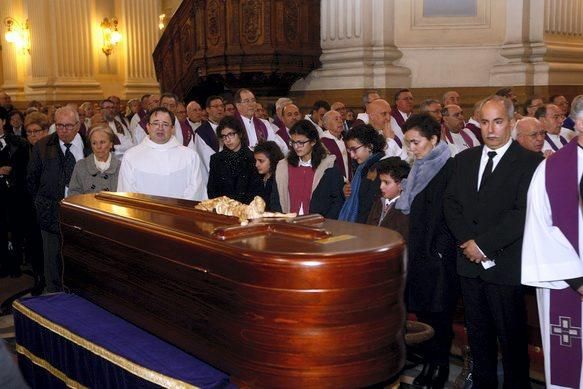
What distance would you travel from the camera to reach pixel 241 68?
417 inches

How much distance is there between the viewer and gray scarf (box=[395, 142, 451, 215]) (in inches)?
162

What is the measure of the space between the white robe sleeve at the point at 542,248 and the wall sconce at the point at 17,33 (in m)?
17.1

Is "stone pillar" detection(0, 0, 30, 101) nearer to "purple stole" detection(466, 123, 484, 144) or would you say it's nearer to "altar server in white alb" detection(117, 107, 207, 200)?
"purple stole" detection(466, 123, 484, 144)

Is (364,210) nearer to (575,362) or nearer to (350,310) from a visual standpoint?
(575,362)

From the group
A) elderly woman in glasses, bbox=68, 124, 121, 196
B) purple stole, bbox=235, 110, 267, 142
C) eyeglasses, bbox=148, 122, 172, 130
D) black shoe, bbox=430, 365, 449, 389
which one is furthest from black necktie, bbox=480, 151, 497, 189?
purple stole, bbox=235, 110, 267, 142

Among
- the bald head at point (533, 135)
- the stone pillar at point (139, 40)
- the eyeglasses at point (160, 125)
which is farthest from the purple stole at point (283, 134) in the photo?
the stone pillar at point (139, 40)

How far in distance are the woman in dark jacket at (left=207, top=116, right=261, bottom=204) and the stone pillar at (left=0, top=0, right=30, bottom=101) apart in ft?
47.1

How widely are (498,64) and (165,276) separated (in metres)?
8.07

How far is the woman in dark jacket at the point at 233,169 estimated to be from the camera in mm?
5734

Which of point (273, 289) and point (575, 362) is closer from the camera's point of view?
point (273, 289)

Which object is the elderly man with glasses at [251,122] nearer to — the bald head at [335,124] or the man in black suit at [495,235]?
the bald head at [335,124]

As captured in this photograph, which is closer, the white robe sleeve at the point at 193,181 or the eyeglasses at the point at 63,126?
the white robe sleeve at the point at 193,181

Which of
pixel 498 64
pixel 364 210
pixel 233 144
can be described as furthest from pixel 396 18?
pixel 364 210

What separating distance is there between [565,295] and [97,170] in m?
3.45
